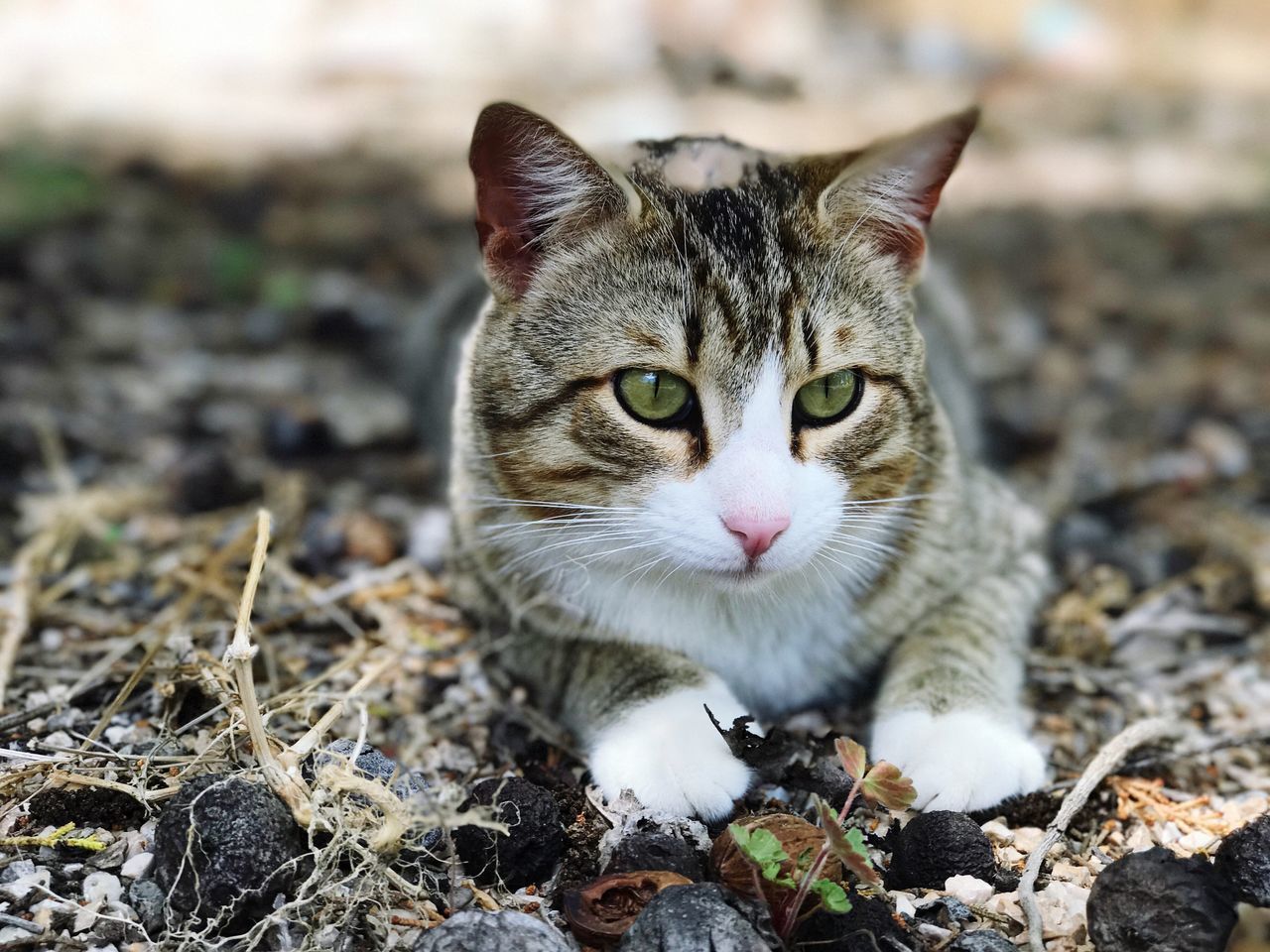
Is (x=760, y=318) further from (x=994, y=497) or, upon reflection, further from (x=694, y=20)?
(x=694, y=20)

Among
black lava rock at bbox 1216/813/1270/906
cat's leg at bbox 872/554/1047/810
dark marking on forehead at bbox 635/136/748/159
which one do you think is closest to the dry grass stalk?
cat's leg at bbox 872/554/1047/810

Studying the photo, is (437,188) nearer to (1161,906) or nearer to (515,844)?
(515,844)

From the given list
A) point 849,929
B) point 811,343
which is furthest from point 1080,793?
point 811,343

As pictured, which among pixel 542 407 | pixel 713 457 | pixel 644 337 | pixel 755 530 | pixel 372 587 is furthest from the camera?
pixel 372 587

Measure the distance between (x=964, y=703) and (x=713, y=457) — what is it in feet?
2.80

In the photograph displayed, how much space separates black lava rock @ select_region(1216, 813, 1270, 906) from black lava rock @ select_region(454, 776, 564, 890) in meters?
1.19

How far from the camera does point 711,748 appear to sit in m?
2.38

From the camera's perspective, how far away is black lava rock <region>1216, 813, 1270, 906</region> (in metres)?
1.97

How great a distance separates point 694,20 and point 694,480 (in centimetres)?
595

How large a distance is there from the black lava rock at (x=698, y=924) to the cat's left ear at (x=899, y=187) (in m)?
1.45

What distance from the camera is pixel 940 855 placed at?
2.19 m

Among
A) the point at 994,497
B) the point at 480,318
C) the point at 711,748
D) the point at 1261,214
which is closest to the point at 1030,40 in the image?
the point at 1261,214

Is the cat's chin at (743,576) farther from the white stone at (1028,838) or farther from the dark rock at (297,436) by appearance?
the dark rock at (297,436)

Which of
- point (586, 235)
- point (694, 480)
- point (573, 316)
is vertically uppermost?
point (586, 235)
